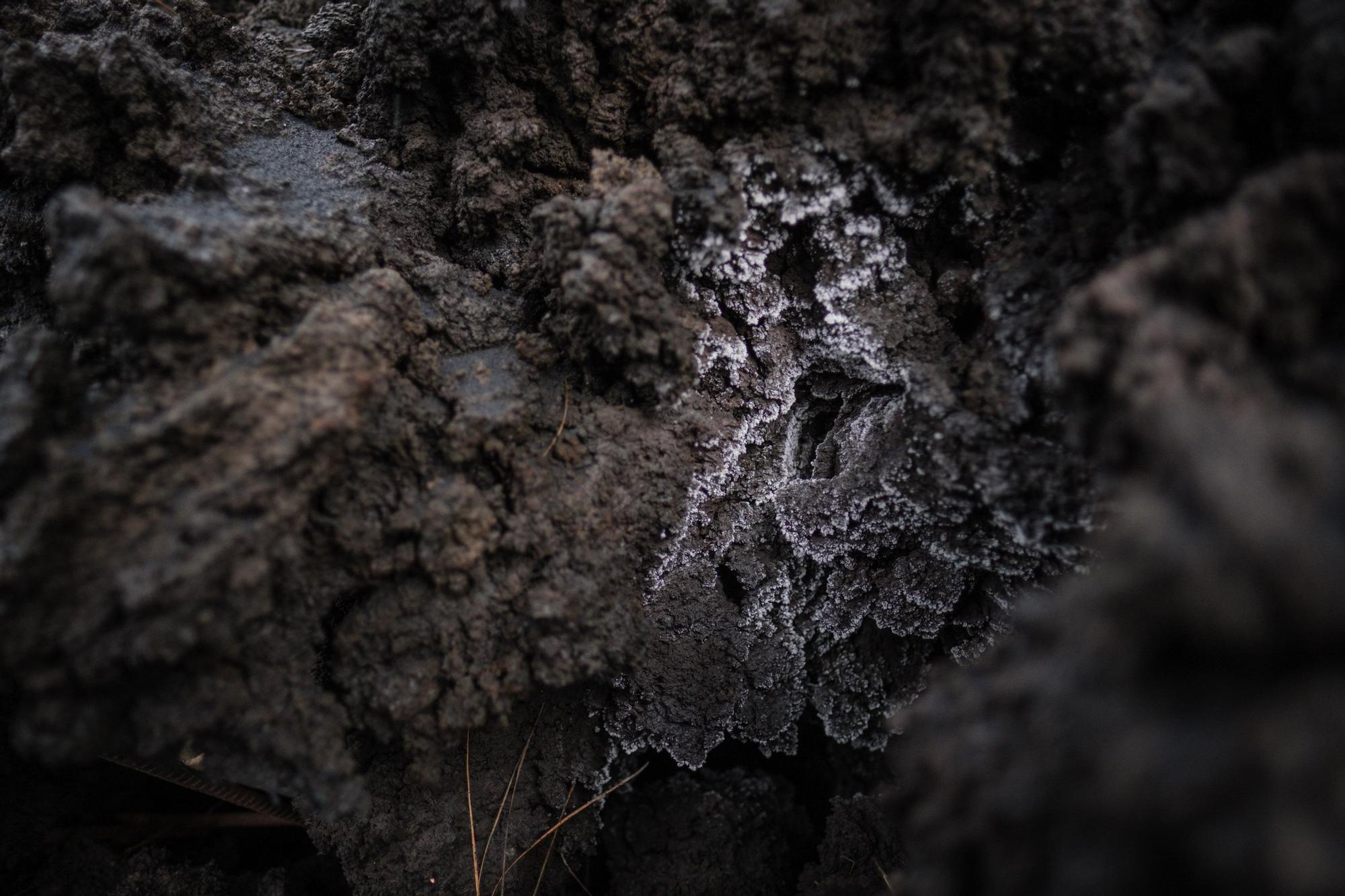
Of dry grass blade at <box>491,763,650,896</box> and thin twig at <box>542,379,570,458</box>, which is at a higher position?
thin twig at <box>542,379,570,458</box>

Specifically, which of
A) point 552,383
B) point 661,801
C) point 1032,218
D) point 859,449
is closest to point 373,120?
point 552,383

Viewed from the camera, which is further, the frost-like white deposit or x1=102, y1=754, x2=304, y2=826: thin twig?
x1=102, y1=754, x2=304, y2=826: thin twig

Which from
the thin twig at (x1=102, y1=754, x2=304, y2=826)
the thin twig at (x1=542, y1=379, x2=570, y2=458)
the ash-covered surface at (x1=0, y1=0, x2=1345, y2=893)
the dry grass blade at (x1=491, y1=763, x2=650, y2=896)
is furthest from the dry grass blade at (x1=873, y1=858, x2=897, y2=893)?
the thin twig at (x1=102, y1=754, x2=304, y2=826)

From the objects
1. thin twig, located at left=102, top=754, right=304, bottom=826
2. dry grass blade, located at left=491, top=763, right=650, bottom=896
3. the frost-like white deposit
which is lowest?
thin twig, located at left=102, top=754, right=304, bottom=826

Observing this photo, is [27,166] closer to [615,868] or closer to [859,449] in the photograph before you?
[859,449]

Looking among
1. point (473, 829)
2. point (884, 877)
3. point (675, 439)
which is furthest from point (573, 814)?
point (675, 439)

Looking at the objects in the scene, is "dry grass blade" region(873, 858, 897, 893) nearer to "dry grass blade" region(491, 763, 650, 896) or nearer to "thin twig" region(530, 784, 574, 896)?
"dry grass blade" region(491, 763, 650, 896)

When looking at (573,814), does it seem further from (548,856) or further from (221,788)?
(221,788)
